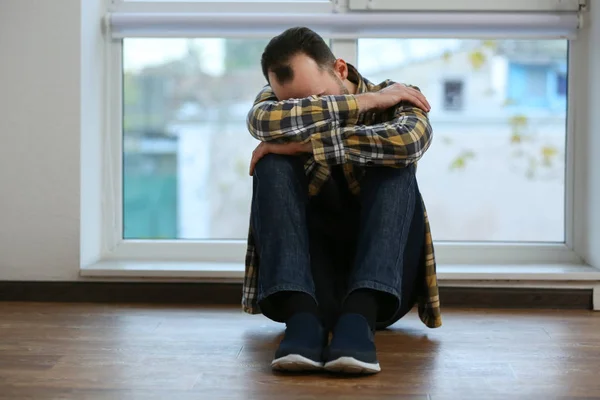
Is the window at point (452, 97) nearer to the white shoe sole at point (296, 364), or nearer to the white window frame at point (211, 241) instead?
the white window frame at point (211, 241)

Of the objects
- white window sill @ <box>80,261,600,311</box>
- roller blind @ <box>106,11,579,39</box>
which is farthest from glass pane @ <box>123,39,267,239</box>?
white window sill @ <box>80,261,600,311</box>

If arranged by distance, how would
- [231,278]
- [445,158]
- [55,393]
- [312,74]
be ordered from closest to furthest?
1. [55,393]
2. [312,74]
3. [231,278]
4. [445,158]

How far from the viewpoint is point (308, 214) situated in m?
1.86

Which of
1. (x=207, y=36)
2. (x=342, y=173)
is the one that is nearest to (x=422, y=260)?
(x=342, y=173)

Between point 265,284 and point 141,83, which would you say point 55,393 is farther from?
point 141,83

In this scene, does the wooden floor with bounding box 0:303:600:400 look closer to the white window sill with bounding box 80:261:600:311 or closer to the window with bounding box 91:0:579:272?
the white window sill with bounding box 80:261:600:311

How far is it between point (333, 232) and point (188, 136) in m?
0.89

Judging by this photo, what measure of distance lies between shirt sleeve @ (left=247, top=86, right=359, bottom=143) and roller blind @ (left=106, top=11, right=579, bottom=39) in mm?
755

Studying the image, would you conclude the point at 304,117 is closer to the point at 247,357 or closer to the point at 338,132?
the point at 338,132

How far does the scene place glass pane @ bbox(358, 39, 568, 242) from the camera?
253 cm

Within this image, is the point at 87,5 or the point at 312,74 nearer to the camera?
the point at 312,74

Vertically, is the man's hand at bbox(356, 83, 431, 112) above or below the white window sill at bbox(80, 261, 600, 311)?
above

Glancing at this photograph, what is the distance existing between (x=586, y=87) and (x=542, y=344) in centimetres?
98

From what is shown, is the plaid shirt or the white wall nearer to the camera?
the plaid shirt
